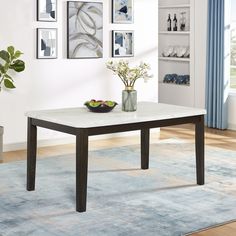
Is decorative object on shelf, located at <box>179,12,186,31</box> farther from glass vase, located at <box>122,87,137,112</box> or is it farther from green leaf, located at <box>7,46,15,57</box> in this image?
glass vase, located at <box>122,87,137,112</box>

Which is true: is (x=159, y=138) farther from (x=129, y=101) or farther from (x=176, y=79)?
(x=129, y=101)

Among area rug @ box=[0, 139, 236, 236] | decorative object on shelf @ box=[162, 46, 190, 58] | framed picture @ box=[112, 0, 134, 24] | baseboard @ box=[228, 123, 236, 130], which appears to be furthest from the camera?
decorative object on shelf @ box=[162, 46, 190, 58]

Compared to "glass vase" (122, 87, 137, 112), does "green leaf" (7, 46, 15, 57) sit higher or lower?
higher

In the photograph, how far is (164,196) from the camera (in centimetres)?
536

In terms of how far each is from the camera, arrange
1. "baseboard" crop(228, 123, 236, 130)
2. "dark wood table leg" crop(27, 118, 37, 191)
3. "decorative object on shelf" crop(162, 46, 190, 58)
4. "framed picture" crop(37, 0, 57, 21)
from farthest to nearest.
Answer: "decorative object on shelf" crop(162, 46, 190, 58) < "baseboard" crop(228, 123, 236, 130) < "framed picture" crop(37, 0, 57, 21) < "dark wood table leg" crop(27, 118, 37, 191)

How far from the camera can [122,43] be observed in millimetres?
8258

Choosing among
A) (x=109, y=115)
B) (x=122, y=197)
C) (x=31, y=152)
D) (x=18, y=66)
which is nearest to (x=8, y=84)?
(x=18, y=66)

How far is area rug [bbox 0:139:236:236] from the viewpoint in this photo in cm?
453

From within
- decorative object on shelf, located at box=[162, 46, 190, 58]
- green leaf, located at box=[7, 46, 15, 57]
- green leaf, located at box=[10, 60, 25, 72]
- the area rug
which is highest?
decorative object on shelf, located at box=[162, 46, 190, 58]

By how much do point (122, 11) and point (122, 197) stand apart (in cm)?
357

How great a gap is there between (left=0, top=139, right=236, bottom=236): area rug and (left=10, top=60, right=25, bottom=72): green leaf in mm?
1130

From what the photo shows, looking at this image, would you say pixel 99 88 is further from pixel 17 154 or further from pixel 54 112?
pixel 54 112

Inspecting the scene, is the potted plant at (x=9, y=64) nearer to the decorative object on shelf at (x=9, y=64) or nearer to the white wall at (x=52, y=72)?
the decorative object on shelf at (x=9, y=64)

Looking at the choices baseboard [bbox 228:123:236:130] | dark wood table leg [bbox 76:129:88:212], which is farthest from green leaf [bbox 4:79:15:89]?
baseboard [bbox 228:123:236:130]
